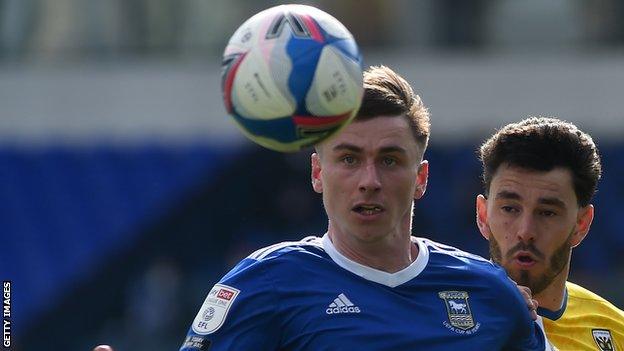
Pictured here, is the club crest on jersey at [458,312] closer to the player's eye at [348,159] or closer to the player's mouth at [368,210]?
the player's mouth at [368,210]

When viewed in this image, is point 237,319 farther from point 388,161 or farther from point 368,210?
point 388,161

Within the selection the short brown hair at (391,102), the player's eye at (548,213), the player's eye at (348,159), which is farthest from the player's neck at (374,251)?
the player's eye at (548,213)

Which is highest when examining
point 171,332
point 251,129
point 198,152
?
point 251,129

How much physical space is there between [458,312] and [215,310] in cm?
96

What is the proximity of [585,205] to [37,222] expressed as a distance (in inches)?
522

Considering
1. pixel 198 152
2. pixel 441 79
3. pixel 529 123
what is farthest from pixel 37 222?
pixel 529 123

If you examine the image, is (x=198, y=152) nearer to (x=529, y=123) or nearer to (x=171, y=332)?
(x=171, y=332)

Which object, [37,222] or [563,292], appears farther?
[37,222]

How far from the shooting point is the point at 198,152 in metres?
18.0

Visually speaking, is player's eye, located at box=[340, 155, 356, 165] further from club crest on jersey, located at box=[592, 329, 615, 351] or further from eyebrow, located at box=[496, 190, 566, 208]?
club crest on jersey, located at box=[592, 329, 615, 351]

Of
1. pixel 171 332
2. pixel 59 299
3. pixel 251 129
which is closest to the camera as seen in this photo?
pixel 251 129

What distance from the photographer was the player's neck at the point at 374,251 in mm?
5109

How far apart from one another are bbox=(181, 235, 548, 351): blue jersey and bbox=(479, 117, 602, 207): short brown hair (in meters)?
0.70

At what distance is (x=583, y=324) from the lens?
5.97 metres
